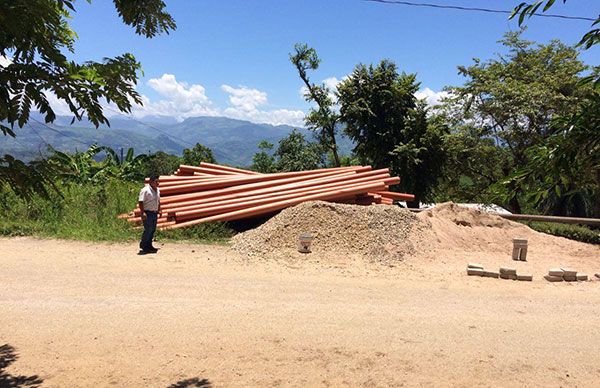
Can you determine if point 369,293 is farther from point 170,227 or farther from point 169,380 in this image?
point 170,227


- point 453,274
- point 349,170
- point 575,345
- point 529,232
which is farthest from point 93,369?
point 529,232

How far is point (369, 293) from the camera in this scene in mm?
7824

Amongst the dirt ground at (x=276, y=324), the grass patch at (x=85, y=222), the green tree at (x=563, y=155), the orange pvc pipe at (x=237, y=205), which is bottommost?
the dirt ground at (x=276, y=324)

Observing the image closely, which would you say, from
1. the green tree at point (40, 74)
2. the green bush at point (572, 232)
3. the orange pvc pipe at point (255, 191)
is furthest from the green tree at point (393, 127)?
the green tree at point (40, 74)

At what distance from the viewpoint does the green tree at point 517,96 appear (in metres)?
19.7

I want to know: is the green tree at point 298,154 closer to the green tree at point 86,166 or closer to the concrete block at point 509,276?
the green tree at point 86,166

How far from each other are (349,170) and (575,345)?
429 inches

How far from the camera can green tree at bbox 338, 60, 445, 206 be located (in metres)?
24.5

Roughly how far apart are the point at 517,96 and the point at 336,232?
14.2m

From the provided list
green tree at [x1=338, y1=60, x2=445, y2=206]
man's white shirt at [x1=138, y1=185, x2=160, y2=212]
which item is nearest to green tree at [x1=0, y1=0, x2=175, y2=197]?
man's white shirt at [x1=138, y1=185, x2=160, y2=212]

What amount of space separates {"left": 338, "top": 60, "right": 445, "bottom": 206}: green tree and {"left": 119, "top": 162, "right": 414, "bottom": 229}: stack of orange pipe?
30.2 feet

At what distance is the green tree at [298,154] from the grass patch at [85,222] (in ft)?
64.8

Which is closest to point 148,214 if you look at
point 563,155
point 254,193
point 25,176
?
point 254,193

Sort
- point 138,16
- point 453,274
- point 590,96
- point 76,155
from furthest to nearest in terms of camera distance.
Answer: point 76,155
point 453,274
point 138,16
point 590,96
